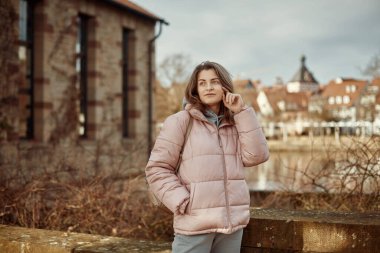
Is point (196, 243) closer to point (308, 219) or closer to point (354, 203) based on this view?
point (308, 219)

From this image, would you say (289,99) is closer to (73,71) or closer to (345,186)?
(73,71)

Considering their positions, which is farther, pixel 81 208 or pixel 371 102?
pixel 371 102

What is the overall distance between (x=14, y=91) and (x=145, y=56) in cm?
690

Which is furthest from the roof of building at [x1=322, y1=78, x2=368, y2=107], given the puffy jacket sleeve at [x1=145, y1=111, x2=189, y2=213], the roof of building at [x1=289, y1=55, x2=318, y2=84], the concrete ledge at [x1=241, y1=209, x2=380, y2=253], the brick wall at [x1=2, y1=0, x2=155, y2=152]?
the puffy jacket sleeve at [x1=145, y1=111, x2=189, y2=213]

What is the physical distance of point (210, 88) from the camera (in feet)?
9.77

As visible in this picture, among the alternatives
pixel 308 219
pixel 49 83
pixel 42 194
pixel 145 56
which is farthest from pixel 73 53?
pixel 308 219

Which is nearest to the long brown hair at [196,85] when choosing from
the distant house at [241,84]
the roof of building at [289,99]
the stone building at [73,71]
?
the stone building at [73,71]

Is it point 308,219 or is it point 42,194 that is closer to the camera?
point 308,219

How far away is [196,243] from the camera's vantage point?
2754mm

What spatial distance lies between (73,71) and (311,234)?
11557 mm

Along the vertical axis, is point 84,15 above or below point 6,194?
above

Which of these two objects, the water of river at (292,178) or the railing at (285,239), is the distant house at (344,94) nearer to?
the water of river at (292,178)

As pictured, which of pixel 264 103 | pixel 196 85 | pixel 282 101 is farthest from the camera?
pixel 264 103

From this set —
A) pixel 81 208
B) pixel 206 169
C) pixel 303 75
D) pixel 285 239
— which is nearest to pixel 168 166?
pixel 206 169
